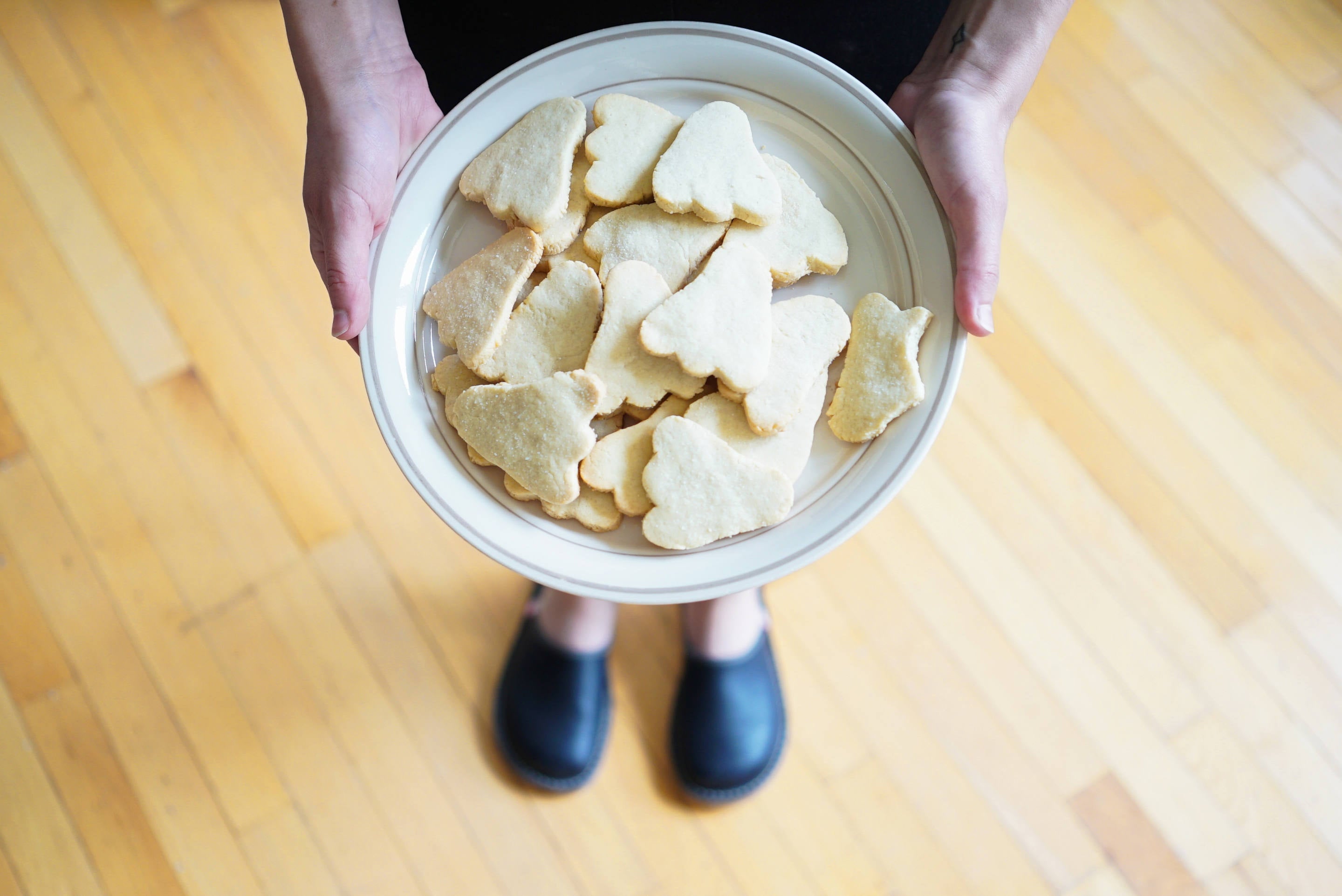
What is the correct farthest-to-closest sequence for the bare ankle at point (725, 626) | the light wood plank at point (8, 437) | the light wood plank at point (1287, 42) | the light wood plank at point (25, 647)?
the light wood plank at point (1287, 42), the light wood plank at point (8, 437), the light wood plank at point (25, 647), the bare ankle at point (725, 626)

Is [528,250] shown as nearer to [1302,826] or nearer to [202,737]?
[202,737]

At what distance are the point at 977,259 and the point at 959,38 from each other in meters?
0.26

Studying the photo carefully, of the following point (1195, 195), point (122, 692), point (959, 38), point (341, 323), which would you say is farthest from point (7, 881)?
point (1195, 195)

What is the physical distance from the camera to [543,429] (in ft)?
2.61

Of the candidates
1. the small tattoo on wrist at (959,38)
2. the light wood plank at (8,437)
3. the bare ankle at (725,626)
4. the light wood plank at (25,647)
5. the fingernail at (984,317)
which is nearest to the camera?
the fingernail at (984,317)

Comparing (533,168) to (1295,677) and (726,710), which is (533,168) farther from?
(1295,677)

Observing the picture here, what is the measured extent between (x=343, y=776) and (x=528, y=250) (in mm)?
882

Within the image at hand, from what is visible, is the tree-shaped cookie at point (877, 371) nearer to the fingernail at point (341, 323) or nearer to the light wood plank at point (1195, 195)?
the fingernail at point (341, 323)

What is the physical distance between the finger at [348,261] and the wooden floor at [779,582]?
66cm

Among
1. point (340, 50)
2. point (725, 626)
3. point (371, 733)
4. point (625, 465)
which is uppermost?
point (340, 50)

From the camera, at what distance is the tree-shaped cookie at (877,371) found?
79cm

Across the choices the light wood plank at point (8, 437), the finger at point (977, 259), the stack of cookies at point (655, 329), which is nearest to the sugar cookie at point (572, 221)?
the stack of cookies at point (655, 329)

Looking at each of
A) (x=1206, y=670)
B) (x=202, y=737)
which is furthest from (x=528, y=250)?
(x=1206, y=670)

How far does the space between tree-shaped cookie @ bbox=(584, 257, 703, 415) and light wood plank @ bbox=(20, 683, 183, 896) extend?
3.32 ft
